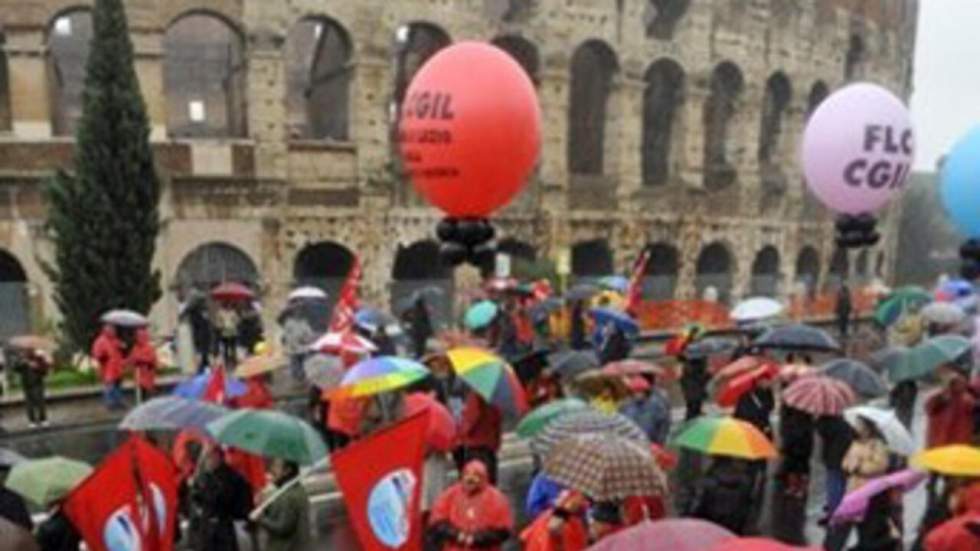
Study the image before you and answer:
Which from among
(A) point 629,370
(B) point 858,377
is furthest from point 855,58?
(A) point 629,370

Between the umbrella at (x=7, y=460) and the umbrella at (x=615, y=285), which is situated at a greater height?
the umbrella at (x=7, y=460)

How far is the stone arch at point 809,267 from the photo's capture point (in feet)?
109

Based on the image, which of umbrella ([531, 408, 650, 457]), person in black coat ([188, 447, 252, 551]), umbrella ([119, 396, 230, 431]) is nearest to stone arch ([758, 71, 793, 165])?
umbrella ([531, 408, 650, 457])

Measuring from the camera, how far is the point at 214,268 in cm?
2208

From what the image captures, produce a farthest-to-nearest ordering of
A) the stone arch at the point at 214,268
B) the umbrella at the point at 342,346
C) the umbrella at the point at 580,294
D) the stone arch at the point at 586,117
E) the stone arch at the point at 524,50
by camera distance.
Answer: the stone arch at the point at 586,117, the stone arch at the point at 524,50, the stone arch at the point at 214,268, the umbrella at the point at 580,294, the umbrella at the point at 342,346

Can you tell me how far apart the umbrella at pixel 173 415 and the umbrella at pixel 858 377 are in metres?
5.36

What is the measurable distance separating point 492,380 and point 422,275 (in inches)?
759

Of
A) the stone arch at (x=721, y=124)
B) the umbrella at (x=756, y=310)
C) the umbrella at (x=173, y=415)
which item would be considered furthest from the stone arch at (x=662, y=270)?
the umbrella at (x=173, y=415)

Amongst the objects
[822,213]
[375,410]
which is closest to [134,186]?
[375,410]

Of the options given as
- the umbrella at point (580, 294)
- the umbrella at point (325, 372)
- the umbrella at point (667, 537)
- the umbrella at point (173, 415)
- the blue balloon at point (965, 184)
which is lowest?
the umbrella at point (580, 294)

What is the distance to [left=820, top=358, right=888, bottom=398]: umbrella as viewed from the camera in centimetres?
898

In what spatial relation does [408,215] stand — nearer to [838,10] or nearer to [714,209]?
[714,209]

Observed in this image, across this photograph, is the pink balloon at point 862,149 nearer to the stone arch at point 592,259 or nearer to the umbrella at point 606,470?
the umbrella at point 606,470

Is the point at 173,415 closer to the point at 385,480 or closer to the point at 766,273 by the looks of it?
the point at 385,480
